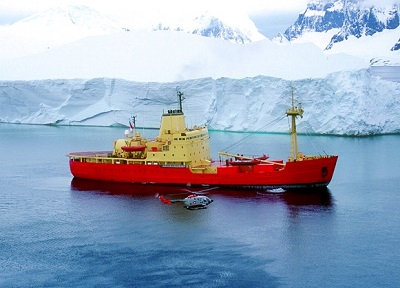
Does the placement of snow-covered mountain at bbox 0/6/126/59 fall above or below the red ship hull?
above

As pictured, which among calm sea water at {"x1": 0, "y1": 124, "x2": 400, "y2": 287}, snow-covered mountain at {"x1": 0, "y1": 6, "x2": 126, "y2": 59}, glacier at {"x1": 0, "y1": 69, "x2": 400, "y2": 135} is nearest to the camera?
calm sea water at {"x1": 0, "y1": 124, "x2": 400, "y2": 287}

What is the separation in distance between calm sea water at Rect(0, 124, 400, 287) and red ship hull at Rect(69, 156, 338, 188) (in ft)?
1.67

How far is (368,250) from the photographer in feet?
45.4

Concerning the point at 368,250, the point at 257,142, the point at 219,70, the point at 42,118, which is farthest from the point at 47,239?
the point at 42,118

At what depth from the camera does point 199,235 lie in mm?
15125

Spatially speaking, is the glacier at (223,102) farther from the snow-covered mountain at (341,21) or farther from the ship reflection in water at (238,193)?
the snow-covered mountain at (341,21)

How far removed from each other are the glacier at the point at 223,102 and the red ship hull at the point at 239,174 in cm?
1589

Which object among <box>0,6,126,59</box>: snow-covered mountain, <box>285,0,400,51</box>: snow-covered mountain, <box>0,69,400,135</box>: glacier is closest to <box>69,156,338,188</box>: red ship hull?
<box>0,69,400,135</box>: glacier

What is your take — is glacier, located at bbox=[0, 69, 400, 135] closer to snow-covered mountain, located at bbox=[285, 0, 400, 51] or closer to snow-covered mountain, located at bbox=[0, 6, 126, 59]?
snow-covered mountain, located at bbox=[0, 6, 126, 59]

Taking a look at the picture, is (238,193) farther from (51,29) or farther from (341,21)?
(341,21)

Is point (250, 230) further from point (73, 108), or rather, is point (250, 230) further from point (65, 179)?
point (73, 108)

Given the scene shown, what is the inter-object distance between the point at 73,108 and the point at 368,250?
33.8m

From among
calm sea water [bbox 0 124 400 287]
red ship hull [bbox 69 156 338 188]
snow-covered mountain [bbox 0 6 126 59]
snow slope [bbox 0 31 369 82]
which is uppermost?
snow-covered mountain [bbox 0 6 126 59]

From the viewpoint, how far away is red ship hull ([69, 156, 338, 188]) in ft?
65.4
